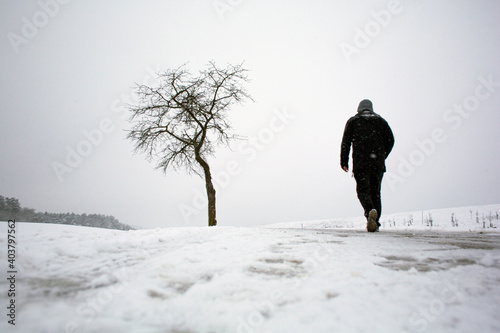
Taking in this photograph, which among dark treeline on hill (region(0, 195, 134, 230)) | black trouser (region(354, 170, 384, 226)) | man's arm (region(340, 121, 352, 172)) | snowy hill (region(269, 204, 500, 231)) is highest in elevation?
man's arm (region(340, 121, 352, 172))

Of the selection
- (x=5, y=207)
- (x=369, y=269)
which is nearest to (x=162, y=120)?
(x=369, y=269)

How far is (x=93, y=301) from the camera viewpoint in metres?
0.85

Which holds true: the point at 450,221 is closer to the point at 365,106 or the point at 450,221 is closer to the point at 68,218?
the point at 365,106

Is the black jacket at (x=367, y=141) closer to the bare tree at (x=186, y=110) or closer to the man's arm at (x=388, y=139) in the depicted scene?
the man's arm at (x=388, y=139)

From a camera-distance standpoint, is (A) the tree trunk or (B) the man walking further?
(A) the tree trunk

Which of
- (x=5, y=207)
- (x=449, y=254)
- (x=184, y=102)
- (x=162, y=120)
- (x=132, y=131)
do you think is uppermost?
(x=184, y=102)

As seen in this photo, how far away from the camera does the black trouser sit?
13.6 feet

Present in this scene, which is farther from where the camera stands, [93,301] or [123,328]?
[93,301]

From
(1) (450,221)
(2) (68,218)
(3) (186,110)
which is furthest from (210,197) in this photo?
(2) (68,218)

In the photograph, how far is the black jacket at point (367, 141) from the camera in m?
4.33

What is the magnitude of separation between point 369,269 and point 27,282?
156 centimetres

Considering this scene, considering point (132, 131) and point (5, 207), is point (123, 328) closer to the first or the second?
point (132, 131)

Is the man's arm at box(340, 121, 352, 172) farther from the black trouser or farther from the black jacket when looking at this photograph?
the black trouser

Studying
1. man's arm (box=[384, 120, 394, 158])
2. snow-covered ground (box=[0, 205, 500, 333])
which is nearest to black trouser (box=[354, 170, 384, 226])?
man's arm (box=[384, 120, 394, 158])
